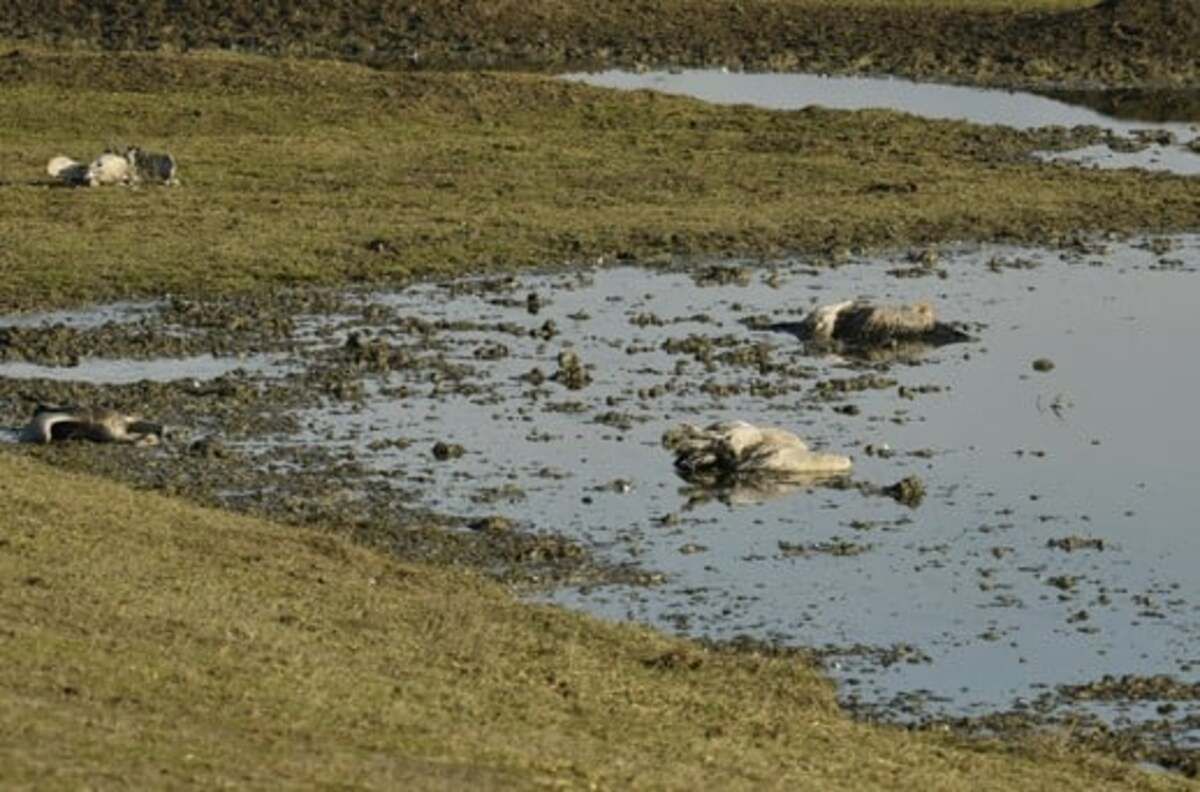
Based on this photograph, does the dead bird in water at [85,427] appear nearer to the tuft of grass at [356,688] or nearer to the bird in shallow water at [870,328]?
the tuft of grass at [356,688]

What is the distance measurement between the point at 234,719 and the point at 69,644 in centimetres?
163

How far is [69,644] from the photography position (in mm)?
14352

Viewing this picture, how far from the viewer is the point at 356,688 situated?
14188 millimetres

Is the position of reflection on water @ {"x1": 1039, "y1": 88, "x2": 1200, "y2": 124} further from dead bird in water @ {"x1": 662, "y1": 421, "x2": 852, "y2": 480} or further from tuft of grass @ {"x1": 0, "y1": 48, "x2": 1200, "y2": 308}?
dead bird in water @ {"x1": 662, "y1": 421, "x2": 852, "y2": 480}

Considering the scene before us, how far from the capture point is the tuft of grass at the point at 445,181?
100 feet

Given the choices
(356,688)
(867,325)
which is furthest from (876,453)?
(356,688)

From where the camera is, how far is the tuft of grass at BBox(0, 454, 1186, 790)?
1256cm

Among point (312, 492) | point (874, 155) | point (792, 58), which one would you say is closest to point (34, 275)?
point (312, 492)

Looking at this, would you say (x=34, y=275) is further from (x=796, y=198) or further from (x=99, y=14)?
(x=99, y=14)

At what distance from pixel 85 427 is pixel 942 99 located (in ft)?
91.2

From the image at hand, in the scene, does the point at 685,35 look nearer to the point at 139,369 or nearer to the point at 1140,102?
the point at 1140,102

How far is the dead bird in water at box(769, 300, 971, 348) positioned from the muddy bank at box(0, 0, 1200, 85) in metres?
22.8

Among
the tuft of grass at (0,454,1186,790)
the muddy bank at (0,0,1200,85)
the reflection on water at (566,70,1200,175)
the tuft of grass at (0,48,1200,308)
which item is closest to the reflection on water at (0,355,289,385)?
the tuft of grass at (0,48,1200,308)

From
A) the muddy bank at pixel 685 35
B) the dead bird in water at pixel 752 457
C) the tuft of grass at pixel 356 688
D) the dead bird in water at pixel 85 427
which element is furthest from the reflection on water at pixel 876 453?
the muddy bank at pixel 685 35
